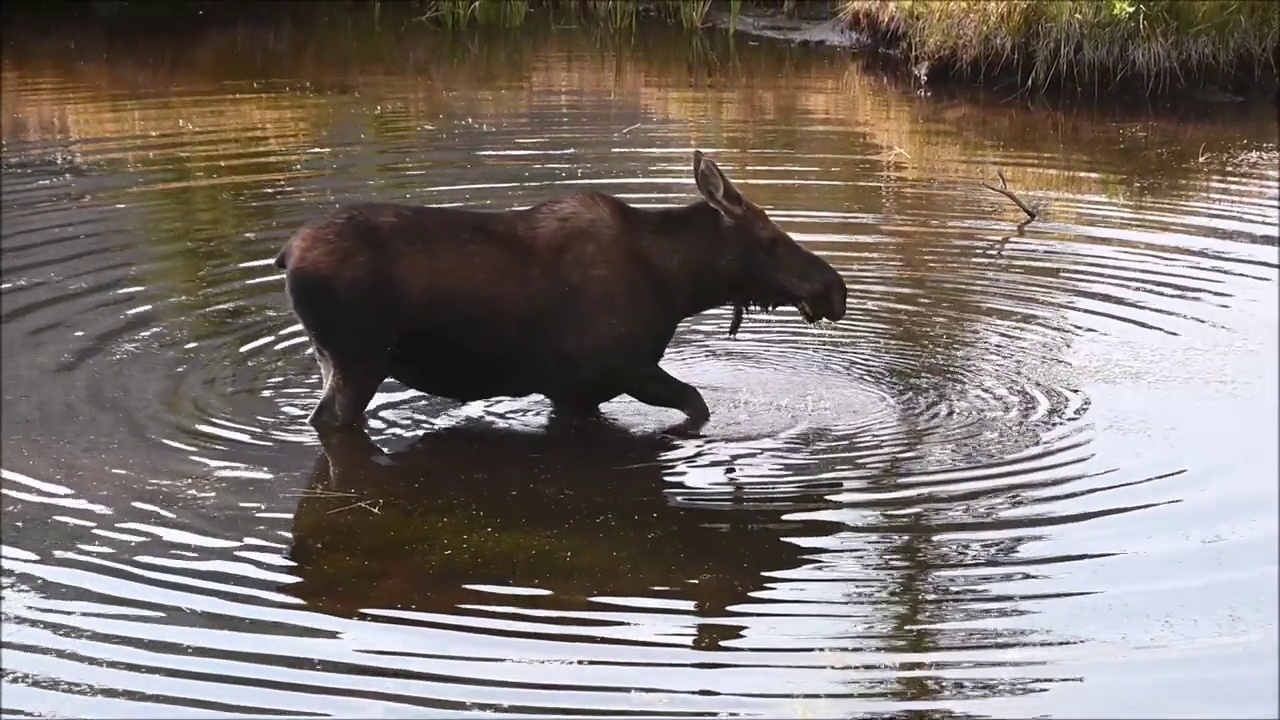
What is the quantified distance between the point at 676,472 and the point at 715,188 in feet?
4.97

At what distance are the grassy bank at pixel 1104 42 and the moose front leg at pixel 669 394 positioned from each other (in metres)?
11.7

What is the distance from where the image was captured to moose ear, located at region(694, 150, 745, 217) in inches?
344

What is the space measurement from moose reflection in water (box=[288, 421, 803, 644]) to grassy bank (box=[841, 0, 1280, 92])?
12.4 metres

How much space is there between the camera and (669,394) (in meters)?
8.86

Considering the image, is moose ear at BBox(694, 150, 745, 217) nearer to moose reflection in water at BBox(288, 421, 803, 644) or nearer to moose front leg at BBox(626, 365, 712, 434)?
moose front leg at BBox(626, 365, 712, 434)

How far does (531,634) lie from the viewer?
639cm

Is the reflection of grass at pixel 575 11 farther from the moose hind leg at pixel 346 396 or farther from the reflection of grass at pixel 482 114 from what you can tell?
the moose hind leg at pixel 346 396

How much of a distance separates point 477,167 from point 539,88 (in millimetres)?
5213

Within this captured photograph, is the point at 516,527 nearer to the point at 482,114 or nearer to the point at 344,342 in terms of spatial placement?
the point at 344,342

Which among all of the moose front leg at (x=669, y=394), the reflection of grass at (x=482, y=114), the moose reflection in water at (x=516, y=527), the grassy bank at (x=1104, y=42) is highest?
the grassy bank at (x=1104, y=42)

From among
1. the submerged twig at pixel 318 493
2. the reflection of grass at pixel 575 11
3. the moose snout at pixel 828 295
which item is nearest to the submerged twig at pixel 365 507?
the submerged twig at pixel 318 493

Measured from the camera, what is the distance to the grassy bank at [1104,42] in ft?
63.7

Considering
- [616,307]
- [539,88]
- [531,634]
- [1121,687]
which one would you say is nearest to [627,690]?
[531,634]

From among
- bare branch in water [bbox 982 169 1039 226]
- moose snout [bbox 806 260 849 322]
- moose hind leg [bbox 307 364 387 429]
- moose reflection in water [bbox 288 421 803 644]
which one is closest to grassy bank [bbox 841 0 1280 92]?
bare branch in water [bbox 982 169 1039 226]
